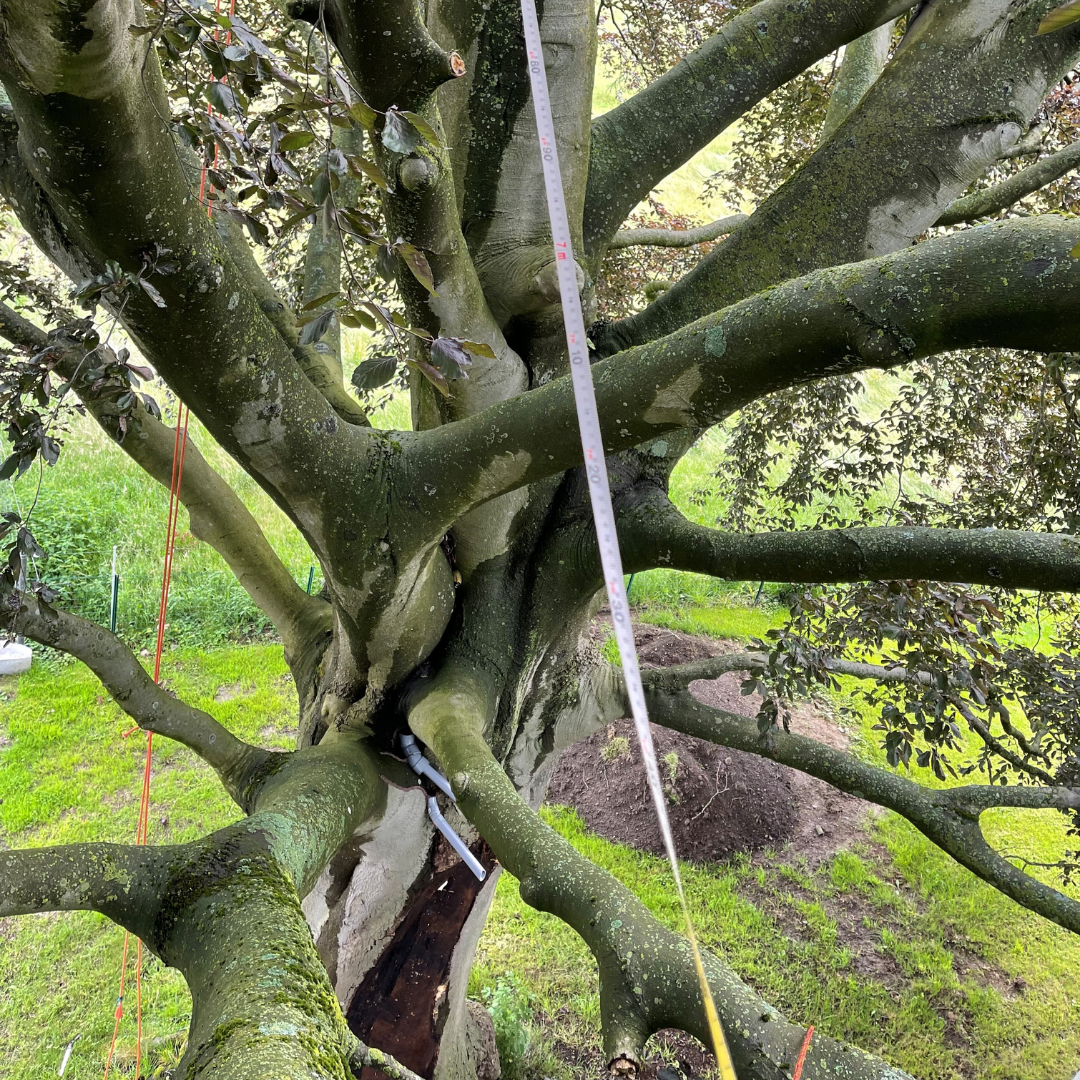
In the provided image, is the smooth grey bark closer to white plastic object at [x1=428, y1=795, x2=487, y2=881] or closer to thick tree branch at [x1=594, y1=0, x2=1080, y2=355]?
thick tree branch at [x1=594, y1=0, x2=1080, y2=355]

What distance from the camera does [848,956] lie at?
5188mm

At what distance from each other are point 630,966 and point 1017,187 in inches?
123

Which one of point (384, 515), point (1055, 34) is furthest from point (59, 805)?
point (1055, 34)

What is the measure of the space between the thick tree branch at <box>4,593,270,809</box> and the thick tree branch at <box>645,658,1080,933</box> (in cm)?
158

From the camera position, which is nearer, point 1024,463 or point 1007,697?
point 1007,697

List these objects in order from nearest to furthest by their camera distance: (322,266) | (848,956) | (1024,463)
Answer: (322,266) < (1024,463) < (848,956)

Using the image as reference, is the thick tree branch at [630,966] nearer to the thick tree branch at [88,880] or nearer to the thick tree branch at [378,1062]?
the thick tree branch at [378,1062]

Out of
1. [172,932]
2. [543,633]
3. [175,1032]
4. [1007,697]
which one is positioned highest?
[172,932]

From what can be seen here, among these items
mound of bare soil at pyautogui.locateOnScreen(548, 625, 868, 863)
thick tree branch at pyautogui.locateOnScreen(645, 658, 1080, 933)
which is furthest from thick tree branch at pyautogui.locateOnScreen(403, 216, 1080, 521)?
mound of bare soil at pyautogui.locateOnScreen(548, 625, 868, 863)

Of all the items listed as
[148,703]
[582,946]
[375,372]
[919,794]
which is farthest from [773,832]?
[375,372]

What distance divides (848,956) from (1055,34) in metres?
4.95

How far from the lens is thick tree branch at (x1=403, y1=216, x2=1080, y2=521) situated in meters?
1.21

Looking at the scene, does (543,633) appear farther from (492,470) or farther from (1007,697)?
(1007,697)

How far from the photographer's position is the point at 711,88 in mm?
2637
